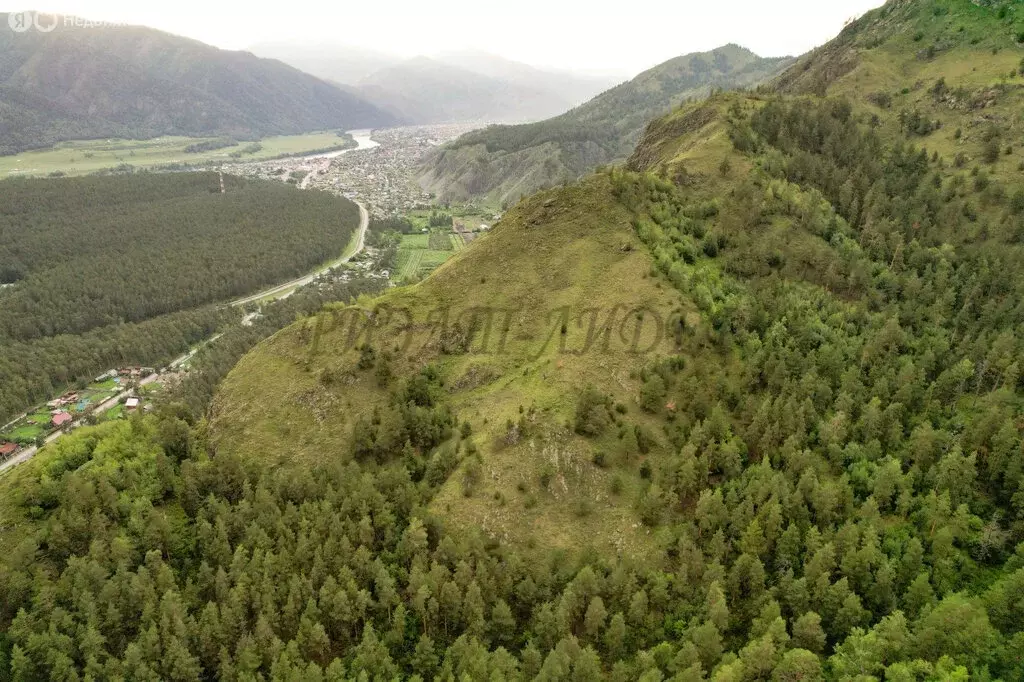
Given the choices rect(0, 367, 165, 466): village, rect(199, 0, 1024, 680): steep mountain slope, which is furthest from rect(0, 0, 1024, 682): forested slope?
rect(0, 367, 165, 466): village

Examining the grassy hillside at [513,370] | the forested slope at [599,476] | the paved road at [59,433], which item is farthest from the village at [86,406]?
the forested slope at [599,476]

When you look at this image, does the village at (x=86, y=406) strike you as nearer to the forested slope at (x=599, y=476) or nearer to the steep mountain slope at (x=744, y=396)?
the forested slope at (x=599, y=476)

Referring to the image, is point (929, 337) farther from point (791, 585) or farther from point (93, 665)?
point (93, 665)

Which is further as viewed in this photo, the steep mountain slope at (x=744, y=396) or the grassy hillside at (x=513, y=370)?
the grassy hillside at (x=513, y=370)

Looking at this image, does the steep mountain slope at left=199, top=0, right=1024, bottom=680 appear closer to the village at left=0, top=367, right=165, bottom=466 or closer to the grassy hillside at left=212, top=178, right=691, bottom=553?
the grassy hillside at left=212, top=178, right=691, bottom=553

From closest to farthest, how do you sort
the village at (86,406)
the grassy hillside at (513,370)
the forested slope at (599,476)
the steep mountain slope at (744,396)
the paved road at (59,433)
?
the steep mountain slope at (744,396)
the forested slope at (599,476)
the grassy hillside at (513,370)
the paved road at (59,433)
the village at (86,406)

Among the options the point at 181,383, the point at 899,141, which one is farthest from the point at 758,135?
the point at 181,383

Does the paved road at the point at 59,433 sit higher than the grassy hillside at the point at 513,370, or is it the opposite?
the grassy hillside at the point at 513,370
